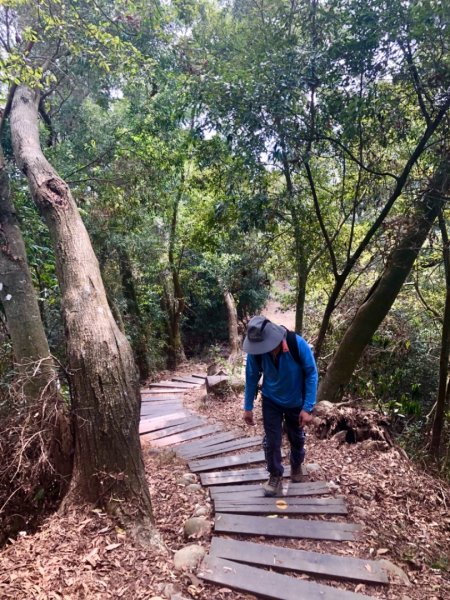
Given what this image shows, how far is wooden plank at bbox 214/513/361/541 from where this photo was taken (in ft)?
9.50

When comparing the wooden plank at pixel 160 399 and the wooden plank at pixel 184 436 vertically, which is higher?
the wooden plank at pixel 160 399

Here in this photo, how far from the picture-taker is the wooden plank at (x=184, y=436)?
521cm

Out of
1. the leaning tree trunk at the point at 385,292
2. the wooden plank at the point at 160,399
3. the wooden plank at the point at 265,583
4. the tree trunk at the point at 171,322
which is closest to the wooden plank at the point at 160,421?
the wooden plank at the point at 160,399

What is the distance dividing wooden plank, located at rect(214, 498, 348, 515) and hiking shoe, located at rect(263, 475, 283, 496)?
16 centimetres

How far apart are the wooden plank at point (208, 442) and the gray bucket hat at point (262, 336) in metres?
2.17

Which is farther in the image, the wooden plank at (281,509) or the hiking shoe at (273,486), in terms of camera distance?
the hiking shoe at (273,486)

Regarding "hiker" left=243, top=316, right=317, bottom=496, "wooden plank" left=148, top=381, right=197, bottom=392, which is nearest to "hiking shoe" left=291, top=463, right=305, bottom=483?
"hiker" left=243, top=316, right=317, bottom=496

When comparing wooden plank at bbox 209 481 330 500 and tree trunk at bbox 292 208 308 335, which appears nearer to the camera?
wooden plank at bbox 209 481 330 500

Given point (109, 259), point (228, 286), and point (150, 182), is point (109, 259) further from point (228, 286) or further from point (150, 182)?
point (228, 286)

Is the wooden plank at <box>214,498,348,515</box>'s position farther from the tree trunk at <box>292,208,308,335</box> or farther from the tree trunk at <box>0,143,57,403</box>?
the tree trunk at <box>292,208,308,335</box>

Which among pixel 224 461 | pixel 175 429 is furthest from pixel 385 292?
pixel 175 429

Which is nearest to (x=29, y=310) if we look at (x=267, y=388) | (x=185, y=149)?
(x=267, y=388)

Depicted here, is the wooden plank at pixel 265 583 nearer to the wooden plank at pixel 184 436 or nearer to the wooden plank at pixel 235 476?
the wooden plank at pixel 235 476

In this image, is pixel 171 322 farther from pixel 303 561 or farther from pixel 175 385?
pixel 303 561
